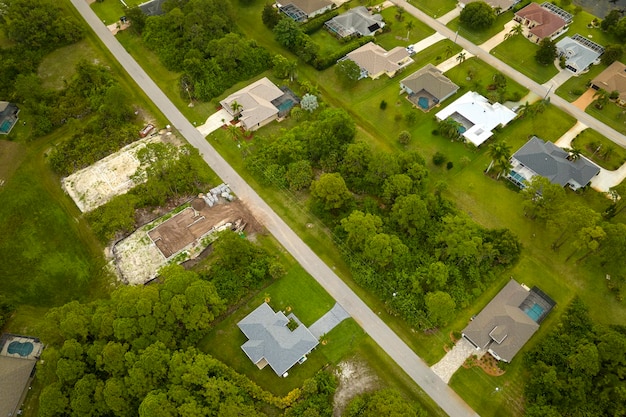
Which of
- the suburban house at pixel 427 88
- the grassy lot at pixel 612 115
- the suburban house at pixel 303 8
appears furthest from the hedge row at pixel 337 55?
the grassy lot at pixel 612 115

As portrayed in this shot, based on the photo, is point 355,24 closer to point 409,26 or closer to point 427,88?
point 409,26

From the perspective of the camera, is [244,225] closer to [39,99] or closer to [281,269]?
[281,269]

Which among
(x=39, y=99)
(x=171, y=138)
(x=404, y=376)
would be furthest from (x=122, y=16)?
(x=404, y=376)

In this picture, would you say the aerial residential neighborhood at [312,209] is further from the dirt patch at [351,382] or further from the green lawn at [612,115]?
the green lawn at [612,115]

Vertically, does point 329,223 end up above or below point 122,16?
below

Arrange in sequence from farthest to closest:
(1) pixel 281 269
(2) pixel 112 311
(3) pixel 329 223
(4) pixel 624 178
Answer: (4) pixel 624 178 < (3) pixel 329 223 < (1) pixel 281 269 < (2) pixel 112 311

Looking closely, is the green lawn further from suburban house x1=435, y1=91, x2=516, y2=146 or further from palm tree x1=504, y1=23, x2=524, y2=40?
palm tree x1=504, y1=23, x2=524, y2=40
